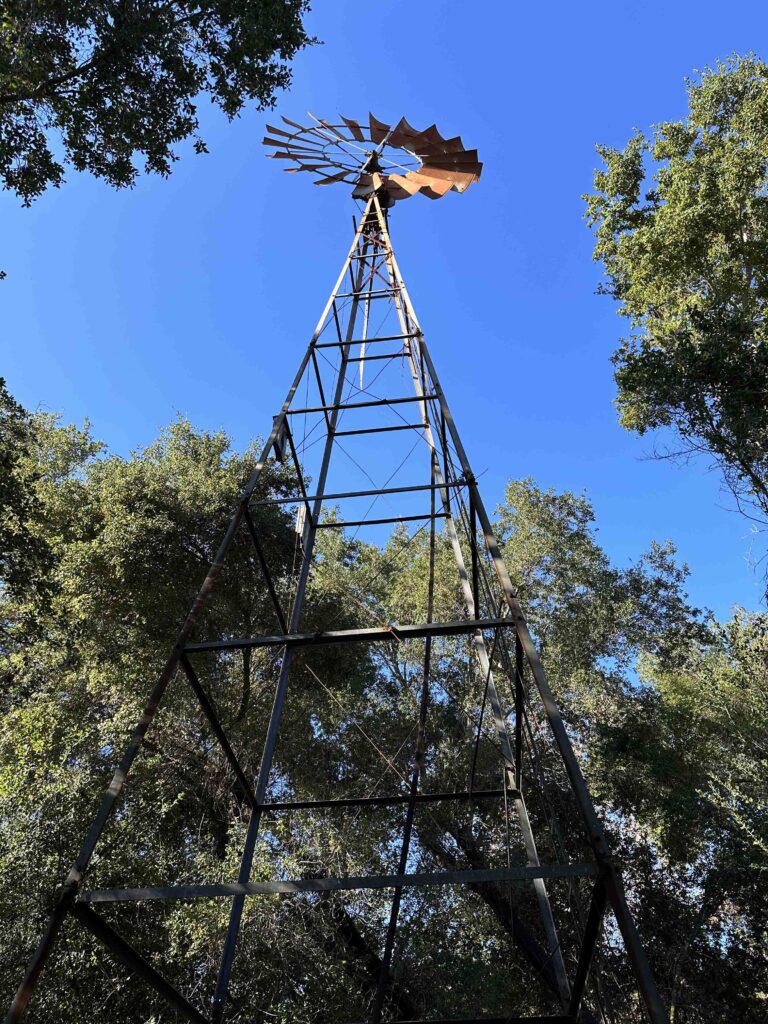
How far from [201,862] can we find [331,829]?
184 centimetres

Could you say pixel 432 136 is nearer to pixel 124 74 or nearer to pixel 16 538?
pixel 124 74

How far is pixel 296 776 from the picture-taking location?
1129cm

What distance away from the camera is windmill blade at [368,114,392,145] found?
25.4ft

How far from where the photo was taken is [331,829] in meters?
9.56

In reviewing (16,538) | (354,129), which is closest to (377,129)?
(354,129)

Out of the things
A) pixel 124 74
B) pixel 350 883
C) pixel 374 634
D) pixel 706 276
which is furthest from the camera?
pixel 706 276

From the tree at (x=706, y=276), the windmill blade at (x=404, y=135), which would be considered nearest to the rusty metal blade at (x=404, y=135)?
the windmill blade at (x=404, y=135)

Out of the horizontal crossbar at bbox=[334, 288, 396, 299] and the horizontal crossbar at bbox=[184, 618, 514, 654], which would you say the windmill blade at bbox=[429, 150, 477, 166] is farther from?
the horizontal crossbar at bbox=[184, 618, 514, 654]

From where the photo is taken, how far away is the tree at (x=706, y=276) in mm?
9477

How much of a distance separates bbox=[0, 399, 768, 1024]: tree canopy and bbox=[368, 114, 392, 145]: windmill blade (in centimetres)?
505

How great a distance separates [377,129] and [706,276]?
610 cm

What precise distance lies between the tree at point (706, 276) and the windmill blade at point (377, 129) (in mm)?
5182

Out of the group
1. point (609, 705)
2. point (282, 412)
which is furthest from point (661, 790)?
point (282, 412)

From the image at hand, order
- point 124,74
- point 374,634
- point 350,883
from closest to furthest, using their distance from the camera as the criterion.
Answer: point 350,883 → point 374,634 → point 124,74
